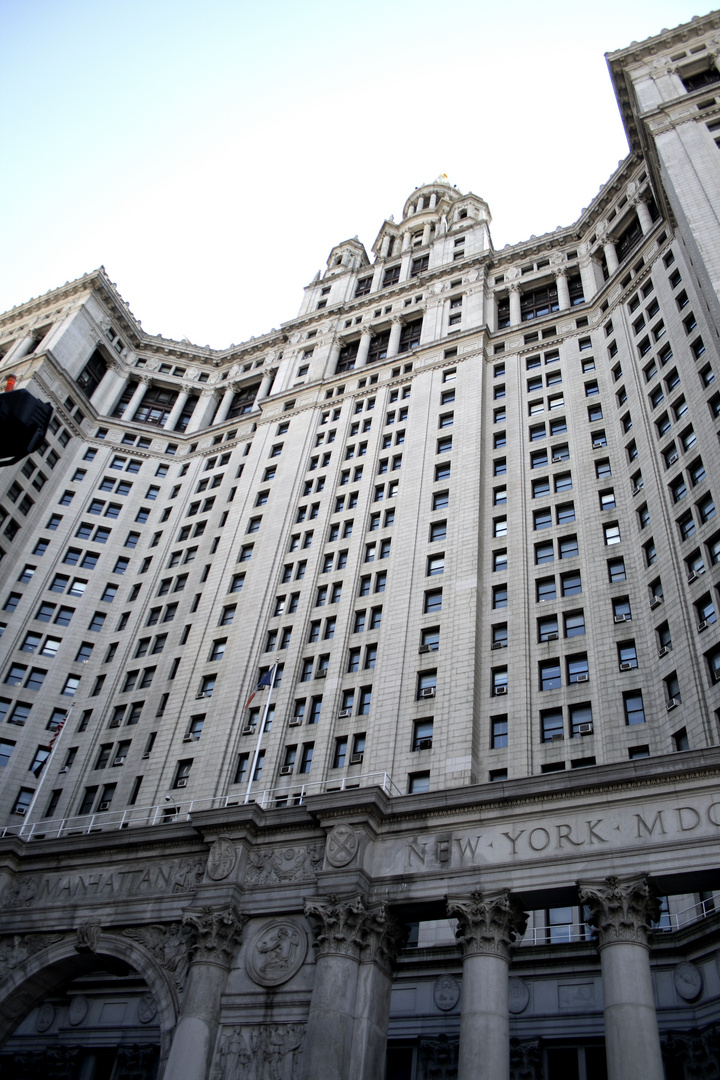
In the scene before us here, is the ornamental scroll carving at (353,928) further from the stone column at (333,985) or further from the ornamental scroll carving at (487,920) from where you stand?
the ornamental scroll carving at (487,920)

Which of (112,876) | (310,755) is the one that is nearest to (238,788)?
(310,755)

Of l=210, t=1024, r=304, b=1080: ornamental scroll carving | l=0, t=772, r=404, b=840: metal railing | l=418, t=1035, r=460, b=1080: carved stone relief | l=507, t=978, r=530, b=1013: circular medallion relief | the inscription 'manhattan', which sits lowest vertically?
l=210, t=1024, r=304, b=1080: ornamental scroll carving

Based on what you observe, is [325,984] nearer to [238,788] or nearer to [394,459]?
[238,788]

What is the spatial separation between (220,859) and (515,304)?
54.0m

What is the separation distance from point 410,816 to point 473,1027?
7.61m

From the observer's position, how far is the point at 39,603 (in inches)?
2542

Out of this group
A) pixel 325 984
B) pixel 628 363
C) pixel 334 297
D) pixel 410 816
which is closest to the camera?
pixel 325 984

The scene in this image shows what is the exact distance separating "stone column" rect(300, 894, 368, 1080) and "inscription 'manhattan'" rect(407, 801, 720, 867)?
295cm

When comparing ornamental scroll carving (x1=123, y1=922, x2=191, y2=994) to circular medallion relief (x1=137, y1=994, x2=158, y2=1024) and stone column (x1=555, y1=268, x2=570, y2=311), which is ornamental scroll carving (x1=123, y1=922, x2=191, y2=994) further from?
stone column (x1=555, y1=268, x2=570, y2=311)

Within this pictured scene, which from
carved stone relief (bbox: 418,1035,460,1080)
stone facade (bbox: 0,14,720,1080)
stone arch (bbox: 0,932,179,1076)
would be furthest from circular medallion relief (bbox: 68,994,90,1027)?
carved stone relief (bbox: 418,1035,460,1080)

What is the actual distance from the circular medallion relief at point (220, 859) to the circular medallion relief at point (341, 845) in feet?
13.5

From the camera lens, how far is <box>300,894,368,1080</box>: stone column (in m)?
26.8

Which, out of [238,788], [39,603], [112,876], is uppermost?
[39,603]

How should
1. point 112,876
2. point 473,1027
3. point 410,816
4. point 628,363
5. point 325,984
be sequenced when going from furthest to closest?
point 628,363 < point 112,876 < point 410,816 < point 325,984 < point 473,1027
